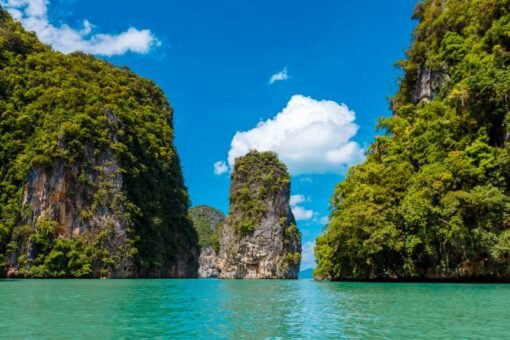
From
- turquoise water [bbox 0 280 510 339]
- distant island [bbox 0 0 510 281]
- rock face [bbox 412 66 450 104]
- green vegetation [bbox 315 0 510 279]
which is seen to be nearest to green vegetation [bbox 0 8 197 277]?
distant island [bbox 0 0 510 281]

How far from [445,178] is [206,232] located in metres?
138

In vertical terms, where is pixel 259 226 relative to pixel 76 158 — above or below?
below

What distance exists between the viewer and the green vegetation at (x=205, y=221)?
6166 inches

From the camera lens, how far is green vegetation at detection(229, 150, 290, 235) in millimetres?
86500

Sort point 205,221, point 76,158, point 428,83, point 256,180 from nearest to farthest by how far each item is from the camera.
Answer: point 428,83 → point 76,158 → point 256,180 → point 205,221

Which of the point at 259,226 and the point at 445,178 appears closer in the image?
the point at 445,178

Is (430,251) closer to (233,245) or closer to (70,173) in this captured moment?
(70,173)

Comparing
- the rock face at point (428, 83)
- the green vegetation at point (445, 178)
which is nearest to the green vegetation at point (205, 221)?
the green vegetation at point (445, 178)

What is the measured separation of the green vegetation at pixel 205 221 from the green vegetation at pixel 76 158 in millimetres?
82905

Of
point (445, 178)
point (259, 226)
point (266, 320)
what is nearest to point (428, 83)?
point (445, 178)

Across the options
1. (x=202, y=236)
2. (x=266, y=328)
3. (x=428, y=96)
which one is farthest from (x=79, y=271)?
(x=202, y=236)

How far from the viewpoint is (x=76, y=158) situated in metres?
53.9

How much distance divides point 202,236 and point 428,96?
5067 inches

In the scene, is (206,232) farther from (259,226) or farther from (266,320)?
(266,320)
